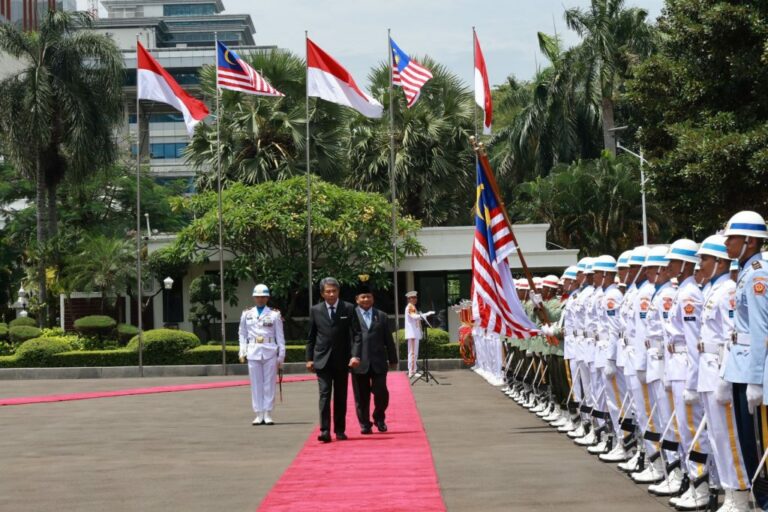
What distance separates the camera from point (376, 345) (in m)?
17.6

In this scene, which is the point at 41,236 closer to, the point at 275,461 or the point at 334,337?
the point at 334,337

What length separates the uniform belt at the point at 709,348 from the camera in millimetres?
9703

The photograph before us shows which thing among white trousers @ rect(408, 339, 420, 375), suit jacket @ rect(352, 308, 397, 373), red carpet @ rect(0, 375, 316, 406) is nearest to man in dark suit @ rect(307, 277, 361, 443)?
suit jacket @ rect(352, 308, 397, 373)

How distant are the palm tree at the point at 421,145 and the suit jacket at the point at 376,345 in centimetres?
2692

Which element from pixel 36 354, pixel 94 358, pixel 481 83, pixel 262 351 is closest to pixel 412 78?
pixel 481 83

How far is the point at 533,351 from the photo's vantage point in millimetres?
Result: 19812

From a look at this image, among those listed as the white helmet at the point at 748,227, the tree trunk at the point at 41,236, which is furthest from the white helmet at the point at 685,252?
the tree trunk at the point at 41,236

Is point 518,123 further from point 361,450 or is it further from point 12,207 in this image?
point 361,450

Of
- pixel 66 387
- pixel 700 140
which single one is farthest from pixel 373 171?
pixel 700 140

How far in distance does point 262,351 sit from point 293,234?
851 inches

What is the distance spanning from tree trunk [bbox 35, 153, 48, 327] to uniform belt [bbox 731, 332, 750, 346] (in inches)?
1553

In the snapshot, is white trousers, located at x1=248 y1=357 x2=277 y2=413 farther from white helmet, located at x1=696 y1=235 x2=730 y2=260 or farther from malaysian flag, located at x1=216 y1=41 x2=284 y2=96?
malaysian flag, located at x1=216 y1=41 x2=284 y2=96

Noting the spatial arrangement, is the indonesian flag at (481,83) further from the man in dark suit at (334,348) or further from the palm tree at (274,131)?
the palm tree at (274,131)

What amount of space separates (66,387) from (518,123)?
27.1m
